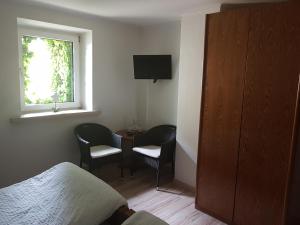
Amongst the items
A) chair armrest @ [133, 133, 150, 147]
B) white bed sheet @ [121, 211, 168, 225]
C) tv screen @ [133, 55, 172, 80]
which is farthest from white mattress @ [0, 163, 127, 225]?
tv screen @ [133, 55, 172, 80]

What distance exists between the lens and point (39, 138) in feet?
10.0

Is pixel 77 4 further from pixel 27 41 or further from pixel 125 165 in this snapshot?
pixel 125 165

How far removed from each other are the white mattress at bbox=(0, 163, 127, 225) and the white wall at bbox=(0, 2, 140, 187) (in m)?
1.23

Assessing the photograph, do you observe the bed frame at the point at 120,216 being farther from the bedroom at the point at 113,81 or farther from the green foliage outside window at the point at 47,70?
the green foliage outside window at the point at 47,70

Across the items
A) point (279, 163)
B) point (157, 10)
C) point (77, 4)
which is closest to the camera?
point (279, 163)

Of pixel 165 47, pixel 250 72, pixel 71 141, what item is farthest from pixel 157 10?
pixel 71 141

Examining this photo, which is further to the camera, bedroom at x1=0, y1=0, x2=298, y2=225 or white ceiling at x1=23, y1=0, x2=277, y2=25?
bedroom at x1=0, y1=0, x2=298, y2=225

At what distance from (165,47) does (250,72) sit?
1.80m

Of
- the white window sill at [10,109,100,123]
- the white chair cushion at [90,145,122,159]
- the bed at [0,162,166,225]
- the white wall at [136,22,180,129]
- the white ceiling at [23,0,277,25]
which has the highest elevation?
the white ceiling at [23,0,277,25]

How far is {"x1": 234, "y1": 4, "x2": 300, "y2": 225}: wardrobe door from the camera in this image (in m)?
1.90

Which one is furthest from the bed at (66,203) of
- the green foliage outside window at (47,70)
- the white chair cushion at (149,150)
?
the green foliage outside window at (47,70)

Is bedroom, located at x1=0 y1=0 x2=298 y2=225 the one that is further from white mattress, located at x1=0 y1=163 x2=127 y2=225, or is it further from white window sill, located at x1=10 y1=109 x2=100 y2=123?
white mattress, located at x1=0 y1=163 x2=127 y2=225

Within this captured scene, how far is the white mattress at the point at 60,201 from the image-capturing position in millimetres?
1442

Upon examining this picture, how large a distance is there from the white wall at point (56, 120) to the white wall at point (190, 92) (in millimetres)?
1162
